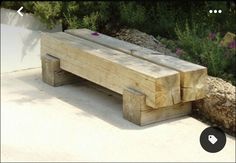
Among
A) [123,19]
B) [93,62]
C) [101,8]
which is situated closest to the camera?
[101,8]

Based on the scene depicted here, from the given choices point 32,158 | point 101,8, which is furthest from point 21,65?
point 101,8

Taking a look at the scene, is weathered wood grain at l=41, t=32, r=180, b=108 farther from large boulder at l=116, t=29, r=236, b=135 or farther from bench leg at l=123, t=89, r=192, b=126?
large boulder at l=116, t=29, r=236, b=135

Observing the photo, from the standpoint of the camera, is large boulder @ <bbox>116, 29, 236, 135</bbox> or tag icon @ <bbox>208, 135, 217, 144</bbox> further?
large boulder @ <bbox>116, 29, 236, 135</bbox>

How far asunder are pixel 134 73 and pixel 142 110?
0.72 ft

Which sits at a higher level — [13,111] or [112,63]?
[112,63]

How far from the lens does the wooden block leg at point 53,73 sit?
3131 millimetres

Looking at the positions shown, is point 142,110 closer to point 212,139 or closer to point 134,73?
point 134,73

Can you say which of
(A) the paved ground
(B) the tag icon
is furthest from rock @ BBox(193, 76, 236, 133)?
(B) the tag icon

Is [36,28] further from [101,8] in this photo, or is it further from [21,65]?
[101,8]

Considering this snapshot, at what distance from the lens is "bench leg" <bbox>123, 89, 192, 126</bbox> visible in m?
2.48

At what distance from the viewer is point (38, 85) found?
122 inches

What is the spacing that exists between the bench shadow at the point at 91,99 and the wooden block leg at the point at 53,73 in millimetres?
61

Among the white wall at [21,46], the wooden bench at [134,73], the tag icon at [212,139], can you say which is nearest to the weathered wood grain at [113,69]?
the wooden bench at [134,73]

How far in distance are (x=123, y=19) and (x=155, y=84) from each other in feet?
1.25
